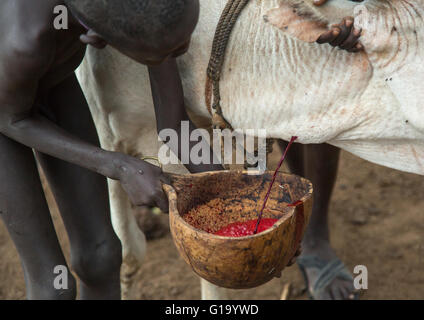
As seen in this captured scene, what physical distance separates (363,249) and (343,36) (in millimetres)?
1450

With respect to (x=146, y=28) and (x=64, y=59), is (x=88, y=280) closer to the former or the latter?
(x=64, y=59)

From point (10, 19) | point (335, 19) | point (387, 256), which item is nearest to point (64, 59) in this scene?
point (10, 19)

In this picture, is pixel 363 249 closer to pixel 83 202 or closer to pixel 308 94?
pixel 308 94

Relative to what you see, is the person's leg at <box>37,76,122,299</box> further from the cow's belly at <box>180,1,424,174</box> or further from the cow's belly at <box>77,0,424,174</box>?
the cow's belly at <box>180,1,424,174</box>

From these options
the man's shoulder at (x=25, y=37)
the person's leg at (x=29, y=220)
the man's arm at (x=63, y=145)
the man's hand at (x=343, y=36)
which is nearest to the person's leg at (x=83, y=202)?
the person's leg at (x=29, y=220)

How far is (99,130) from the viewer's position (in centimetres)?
196

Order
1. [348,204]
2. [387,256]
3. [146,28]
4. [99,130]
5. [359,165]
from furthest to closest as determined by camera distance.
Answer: [359,165] → [348,204] → [387,256] → [99,130] → [146,28]

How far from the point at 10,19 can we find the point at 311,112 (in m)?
0.75

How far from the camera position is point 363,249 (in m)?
2.62

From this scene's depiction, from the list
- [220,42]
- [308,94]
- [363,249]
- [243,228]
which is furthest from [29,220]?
[363,249]

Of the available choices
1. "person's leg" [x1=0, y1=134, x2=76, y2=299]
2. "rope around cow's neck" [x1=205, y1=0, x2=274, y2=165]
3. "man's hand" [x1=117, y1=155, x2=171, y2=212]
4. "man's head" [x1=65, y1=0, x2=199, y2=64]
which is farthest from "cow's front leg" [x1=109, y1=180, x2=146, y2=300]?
"man's head" [x1=65, y1=0, x2=199, y2=64]

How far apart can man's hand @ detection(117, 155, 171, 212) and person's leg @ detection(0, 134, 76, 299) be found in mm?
331

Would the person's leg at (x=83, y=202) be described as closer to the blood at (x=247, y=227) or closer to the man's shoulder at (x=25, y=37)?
the man's shoulder at (x=25, y=37)

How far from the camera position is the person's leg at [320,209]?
7.45 feet
